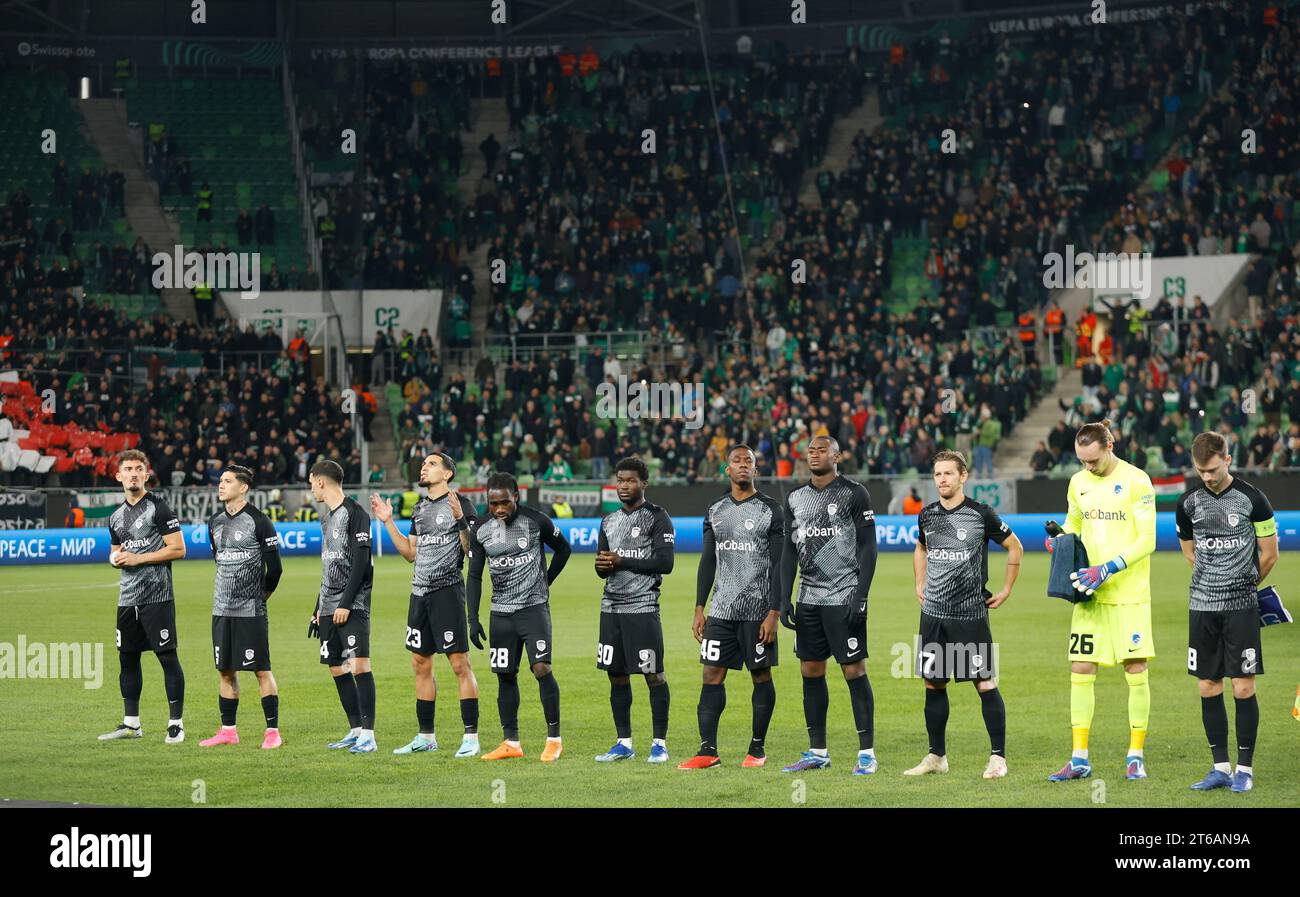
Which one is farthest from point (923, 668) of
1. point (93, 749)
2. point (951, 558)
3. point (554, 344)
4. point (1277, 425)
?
point (554, 344)

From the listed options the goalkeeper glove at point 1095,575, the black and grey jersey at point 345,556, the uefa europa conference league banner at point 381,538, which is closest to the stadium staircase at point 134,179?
the uefa europa conference league banner at point 381,538

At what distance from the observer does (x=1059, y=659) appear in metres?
18.8

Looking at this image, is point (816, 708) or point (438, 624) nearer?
point (816, 708)

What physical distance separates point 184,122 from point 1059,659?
39019 mm

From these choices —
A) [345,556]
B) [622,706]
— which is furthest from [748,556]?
[345,556]

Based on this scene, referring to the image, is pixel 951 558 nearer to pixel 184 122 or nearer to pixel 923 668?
pixel 923 668

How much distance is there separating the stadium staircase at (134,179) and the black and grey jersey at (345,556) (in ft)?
108

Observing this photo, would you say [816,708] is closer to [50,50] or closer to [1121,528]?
[1121,528]

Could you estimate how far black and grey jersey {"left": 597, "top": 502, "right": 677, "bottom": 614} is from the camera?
1266 cm

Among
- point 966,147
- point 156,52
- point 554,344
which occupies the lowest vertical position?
point 554,344

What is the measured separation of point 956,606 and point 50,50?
46.5 metres

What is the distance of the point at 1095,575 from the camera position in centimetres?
1146

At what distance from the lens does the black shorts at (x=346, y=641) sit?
1331 cm

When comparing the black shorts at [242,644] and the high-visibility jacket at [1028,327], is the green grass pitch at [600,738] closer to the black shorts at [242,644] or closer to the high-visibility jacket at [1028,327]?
the black shorts at [242,644]
